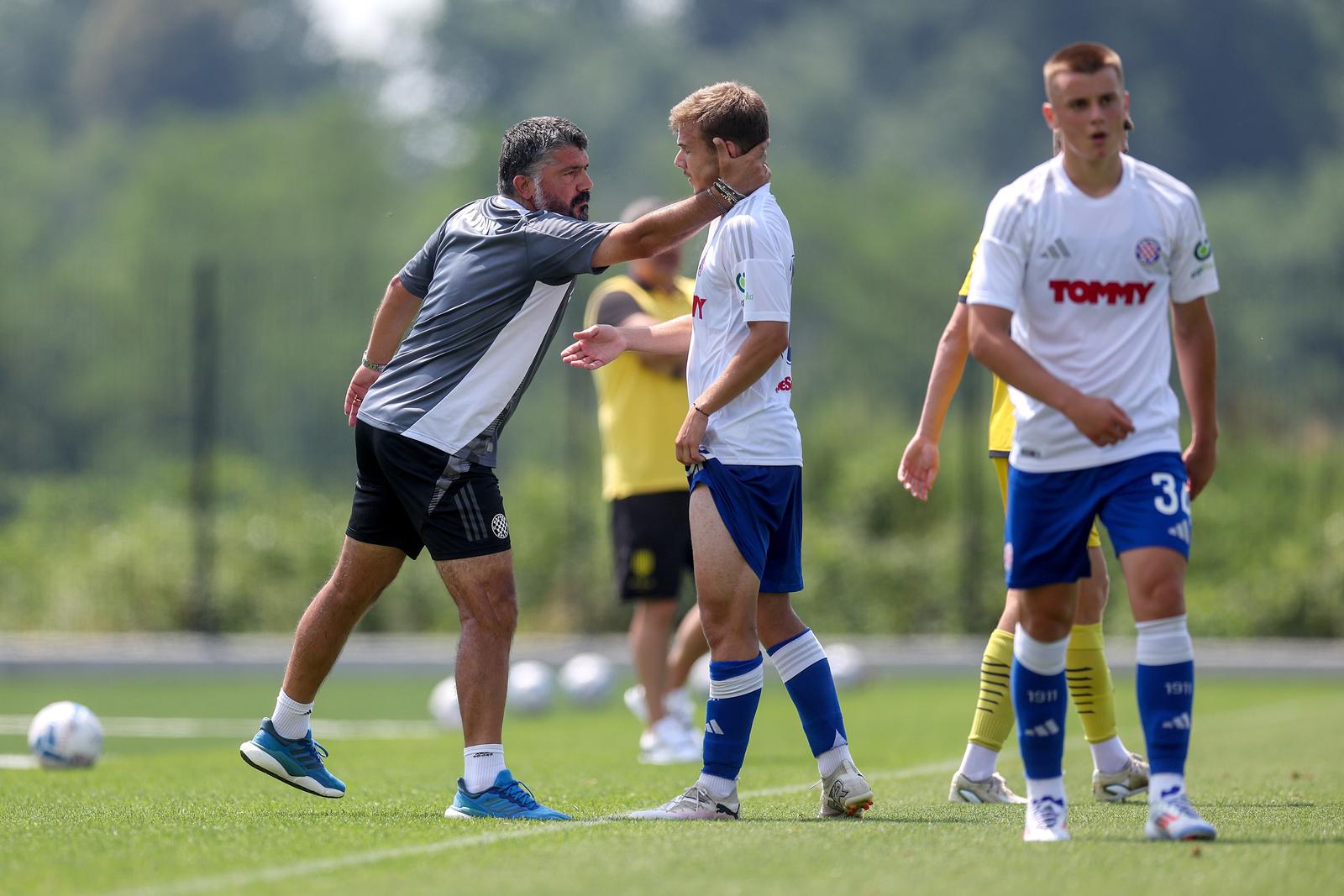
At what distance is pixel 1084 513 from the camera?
485 cm

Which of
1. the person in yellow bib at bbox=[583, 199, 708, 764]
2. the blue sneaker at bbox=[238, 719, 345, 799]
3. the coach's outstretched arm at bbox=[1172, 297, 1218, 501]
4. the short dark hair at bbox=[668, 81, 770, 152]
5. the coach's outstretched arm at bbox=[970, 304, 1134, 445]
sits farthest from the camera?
the person in yellow bib at bbox=[583, 199, 708, 764]

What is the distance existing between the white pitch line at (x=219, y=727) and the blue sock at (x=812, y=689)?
5.18 meters

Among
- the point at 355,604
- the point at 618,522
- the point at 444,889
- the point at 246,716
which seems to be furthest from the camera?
the point at 246,716

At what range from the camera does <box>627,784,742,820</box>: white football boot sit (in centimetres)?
562

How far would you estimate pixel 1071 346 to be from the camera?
4883 mm

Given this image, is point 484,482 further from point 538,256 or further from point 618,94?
point 618,94

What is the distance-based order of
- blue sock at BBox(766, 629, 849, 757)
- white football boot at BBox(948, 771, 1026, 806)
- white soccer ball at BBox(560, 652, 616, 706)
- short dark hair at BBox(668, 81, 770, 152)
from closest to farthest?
short dark hair at BBox(668, 81, 770, 152) → blue sock at BBox(766, 629, 849, 757) → white football boot at BBox(948, 771, 1026, 806) → white soccer ball at BBox(560, 652, 616, 706)

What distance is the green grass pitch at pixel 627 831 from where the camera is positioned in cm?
437

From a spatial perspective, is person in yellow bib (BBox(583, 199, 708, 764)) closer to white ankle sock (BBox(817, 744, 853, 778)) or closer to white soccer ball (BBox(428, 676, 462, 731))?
white soccer ball (BBox(428, 676, 462, 731))

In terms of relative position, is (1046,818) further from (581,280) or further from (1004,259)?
(581,280)

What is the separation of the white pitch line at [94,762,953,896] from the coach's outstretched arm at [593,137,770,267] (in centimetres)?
170

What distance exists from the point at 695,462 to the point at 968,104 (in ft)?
197

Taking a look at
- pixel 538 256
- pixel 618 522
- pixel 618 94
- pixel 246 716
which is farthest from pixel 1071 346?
pixel 618 94

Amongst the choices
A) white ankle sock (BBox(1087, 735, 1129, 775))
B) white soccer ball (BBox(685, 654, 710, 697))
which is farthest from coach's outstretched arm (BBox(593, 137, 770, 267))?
white soccer ball (BBox(685, 654, 710, 697))
